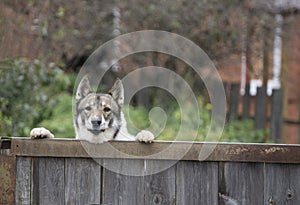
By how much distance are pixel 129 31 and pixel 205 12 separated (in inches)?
48.8

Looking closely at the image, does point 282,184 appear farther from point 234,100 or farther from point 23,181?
point 234,100

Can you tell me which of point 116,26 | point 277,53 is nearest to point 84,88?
point 116,26

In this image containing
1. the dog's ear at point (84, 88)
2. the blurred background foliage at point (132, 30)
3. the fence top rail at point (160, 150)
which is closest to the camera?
the fence top rail at point (160, 150)

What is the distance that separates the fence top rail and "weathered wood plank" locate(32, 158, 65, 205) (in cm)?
6

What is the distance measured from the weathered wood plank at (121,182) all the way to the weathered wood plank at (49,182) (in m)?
0.25

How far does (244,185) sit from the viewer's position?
3443mm

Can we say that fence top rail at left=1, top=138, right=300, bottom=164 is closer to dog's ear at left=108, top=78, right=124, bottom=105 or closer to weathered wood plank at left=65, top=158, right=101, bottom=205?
weathered wood plank at left=65, top=158, right=101, bottom=205

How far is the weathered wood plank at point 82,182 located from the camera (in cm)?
352

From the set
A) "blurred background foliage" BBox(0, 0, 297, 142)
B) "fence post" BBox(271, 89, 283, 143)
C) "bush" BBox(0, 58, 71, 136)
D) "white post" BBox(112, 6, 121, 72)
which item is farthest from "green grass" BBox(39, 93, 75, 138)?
"fence post" BBox(271, 89, 283, 143)

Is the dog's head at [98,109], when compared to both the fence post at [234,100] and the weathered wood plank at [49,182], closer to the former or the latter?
the weathered wood plank at [49,182]

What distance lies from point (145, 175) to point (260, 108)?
6.61 m

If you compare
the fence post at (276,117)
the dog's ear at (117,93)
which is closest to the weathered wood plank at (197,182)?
the dog's ear at (117,93)

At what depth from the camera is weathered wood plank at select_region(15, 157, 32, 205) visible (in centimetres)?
354

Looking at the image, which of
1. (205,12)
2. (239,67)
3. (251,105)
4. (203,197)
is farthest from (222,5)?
(203,197)
